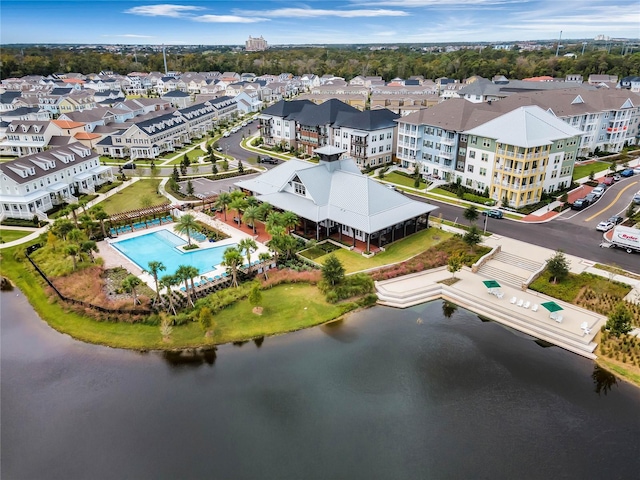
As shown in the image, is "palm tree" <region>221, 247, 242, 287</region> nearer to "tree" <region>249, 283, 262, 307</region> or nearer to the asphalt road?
"tree" <region>249, 283, 262, 307</region>

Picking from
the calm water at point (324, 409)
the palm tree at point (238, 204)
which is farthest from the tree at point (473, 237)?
the palm tree at point (238, 204)

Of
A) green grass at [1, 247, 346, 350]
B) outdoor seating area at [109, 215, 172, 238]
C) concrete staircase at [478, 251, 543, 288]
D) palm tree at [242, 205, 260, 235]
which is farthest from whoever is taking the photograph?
outdoor seating area at [109, 215, 172, 238]

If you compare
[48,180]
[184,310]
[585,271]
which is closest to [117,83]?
[48,180]

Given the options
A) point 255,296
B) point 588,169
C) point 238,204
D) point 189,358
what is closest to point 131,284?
point 189,358

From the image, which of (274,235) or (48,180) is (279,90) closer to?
(48,180)

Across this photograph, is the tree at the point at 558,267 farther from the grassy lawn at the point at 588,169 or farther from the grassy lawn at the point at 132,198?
the grassy lawn at the point at 132,198

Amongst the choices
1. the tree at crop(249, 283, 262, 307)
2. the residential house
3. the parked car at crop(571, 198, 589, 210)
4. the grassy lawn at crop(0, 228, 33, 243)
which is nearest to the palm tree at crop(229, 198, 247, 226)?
the tree at crop(249, 283, 262, 307)
